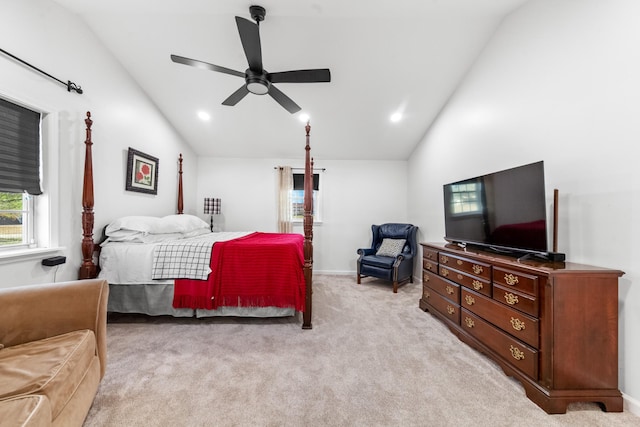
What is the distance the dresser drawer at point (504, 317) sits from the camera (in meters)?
1.57

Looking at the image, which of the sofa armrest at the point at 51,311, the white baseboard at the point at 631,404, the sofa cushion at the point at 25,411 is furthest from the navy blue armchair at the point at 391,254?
the sofa cushion at the point at 25,411

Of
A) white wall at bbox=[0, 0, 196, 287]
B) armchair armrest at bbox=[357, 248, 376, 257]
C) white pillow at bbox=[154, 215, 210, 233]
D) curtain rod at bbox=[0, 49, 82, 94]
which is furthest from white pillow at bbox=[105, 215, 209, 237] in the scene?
armchair armrest at bbox=[357, 248, 376, 257]

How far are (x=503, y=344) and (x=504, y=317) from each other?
0.64ft

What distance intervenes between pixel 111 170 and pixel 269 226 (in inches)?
102

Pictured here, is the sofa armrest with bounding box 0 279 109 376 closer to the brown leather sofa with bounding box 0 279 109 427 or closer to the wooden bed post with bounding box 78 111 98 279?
the brown leather sofa with bounding box 0 279 109 427

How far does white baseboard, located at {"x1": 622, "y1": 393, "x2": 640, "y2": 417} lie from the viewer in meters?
1.42

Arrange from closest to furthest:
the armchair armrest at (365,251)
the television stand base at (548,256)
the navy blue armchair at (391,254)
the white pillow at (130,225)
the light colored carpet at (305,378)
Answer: the light colored carpet at (305,378) < the television stand base at (548,256) < the white pillow at (130,225) < the navy blue armchair at (391,254) < the armchair armrest at (365,251)

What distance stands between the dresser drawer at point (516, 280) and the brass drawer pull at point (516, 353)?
0.40 metres

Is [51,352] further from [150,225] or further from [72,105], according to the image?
[72,105]

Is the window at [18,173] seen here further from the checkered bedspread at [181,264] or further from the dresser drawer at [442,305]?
the dresser drawer at [442,305]

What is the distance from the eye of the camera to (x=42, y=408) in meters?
A: 0.85

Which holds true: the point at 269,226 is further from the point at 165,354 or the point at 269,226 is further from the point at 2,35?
the point at 2,35

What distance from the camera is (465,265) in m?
2.18

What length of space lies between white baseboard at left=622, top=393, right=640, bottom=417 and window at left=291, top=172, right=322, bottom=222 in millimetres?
3984
